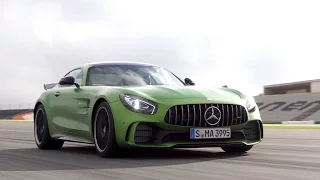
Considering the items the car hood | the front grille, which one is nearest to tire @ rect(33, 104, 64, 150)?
the car hood

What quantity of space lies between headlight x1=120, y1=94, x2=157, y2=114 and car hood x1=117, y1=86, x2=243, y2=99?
0.08 metres

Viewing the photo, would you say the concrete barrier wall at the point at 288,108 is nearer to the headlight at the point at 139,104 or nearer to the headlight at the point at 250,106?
the headlight at the point at 250,106

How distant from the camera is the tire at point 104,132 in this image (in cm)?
668

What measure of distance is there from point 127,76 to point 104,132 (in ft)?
3.70

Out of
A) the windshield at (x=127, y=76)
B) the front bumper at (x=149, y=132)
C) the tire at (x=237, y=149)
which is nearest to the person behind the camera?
the front bumper at (x=149, y=132)

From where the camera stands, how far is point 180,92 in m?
6.79

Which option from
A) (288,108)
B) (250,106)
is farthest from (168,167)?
(288,108)

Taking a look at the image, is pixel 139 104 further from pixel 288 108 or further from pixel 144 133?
pixel 288 108

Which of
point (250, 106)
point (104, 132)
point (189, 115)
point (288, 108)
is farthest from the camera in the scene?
point (288, 108)

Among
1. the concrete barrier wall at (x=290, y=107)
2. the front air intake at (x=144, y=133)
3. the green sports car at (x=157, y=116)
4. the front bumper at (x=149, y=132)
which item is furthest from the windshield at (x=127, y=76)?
the concrete barrier wall at (x=290, y=107)

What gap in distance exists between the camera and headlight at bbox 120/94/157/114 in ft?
21.3

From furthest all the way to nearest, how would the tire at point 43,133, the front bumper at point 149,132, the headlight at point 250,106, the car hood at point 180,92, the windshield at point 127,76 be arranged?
the tire at point 43,133 < the windshield at point 127,76 < the headlight at point 250,106 < the car hood at point 180,92 < the front bumper at point 149,132

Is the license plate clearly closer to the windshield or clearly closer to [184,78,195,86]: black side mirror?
the windshield

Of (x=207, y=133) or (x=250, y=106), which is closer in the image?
(x=207, y=133)
